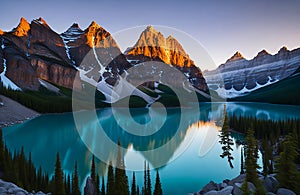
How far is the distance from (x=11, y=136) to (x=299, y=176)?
130 feet

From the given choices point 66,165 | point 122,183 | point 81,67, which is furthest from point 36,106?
point 81,67

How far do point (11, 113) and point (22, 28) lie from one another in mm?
135258

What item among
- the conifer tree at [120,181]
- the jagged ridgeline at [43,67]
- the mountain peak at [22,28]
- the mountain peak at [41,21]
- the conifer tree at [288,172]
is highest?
the mountain peak at [41,21]

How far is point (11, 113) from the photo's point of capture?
53.6 m

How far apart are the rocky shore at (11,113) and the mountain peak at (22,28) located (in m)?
115

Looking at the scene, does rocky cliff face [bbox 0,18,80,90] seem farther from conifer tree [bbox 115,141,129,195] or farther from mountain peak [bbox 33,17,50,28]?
conifer tree [bbox 115,141,129,195]

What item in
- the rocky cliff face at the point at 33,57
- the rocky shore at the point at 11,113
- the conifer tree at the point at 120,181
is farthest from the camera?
the rocky cliff face at the point at 33,57

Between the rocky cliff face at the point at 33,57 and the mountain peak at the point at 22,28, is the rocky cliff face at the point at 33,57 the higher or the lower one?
the lower one

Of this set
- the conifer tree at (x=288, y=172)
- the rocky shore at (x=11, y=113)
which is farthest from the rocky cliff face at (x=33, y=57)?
the conifer tree at (x=288, y=172)

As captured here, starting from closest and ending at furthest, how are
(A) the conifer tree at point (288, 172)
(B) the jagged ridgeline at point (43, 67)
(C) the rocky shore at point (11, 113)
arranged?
(A) the conifer tree at point (288, 172) → (C) the rocky shore at point (11, 113) → (B) the jagged ridgeline at point (43, 67)

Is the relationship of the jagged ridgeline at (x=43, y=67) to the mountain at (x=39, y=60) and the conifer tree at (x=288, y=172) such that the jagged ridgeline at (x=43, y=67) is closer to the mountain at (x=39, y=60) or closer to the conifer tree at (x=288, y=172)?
the mountain at (x=39, y=60)

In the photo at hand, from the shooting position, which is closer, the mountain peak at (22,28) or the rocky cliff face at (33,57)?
the rocky cliff face at (33,57)

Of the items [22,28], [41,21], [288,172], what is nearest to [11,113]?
[288,172]

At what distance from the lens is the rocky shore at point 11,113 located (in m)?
48.0
